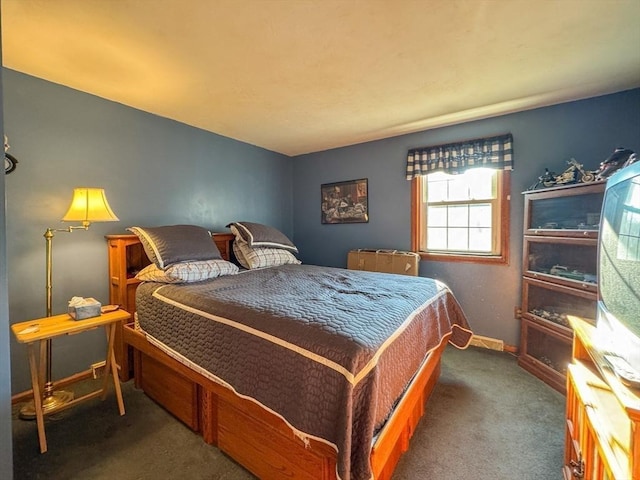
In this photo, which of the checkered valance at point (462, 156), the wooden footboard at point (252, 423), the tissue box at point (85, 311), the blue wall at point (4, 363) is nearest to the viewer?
the blue wall at point (4, 363)

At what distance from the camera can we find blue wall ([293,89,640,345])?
2297 millimetres

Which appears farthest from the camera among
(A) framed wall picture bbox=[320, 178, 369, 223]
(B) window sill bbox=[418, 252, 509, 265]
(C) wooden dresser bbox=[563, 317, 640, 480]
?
(A) framed wall picture bbox=[320, 178, 369, 223]

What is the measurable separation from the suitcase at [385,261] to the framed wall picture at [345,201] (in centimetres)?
48

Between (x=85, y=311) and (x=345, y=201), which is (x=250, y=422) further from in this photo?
(x=345, y=201)

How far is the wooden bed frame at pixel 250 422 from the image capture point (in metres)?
1.14

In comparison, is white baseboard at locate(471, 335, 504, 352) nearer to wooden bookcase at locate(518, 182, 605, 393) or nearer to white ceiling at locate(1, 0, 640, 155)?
wooden bookcase at locate(518, 182, 605, 393)

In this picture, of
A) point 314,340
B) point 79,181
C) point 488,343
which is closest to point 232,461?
point 314,340

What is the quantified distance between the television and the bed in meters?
0.73

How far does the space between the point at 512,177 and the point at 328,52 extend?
2.13m

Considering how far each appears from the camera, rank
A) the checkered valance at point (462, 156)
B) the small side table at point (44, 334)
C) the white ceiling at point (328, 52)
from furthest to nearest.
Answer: the checkered valance at point (462, 156), the small side table at point (44, 334), the white ceiling at point (328, 52)

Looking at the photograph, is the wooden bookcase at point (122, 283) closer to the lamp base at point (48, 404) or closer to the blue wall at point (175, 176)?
the blue wall at point (175, 176)

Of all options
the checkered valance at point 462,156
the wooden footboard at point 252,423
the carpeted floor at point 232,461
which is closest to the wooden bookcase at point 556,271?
the carpeted floor at point 232,461

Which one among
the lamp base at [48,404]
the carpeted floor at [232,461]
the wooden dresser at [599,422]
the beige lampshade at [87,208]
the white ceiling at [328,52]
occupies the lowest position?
the carpeted floor at [232,461]

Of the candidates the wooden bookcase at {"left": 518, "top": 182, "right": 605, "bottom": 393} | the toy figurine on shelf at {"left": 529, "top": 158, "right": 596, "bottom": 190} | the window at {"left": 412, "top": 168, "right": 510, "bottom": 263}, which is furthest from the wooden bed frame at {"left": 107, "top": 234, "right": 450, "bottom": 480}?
the toy figurine on shelf at {"left": 529, "top": 158, "right": 596, "bottom": 190}
